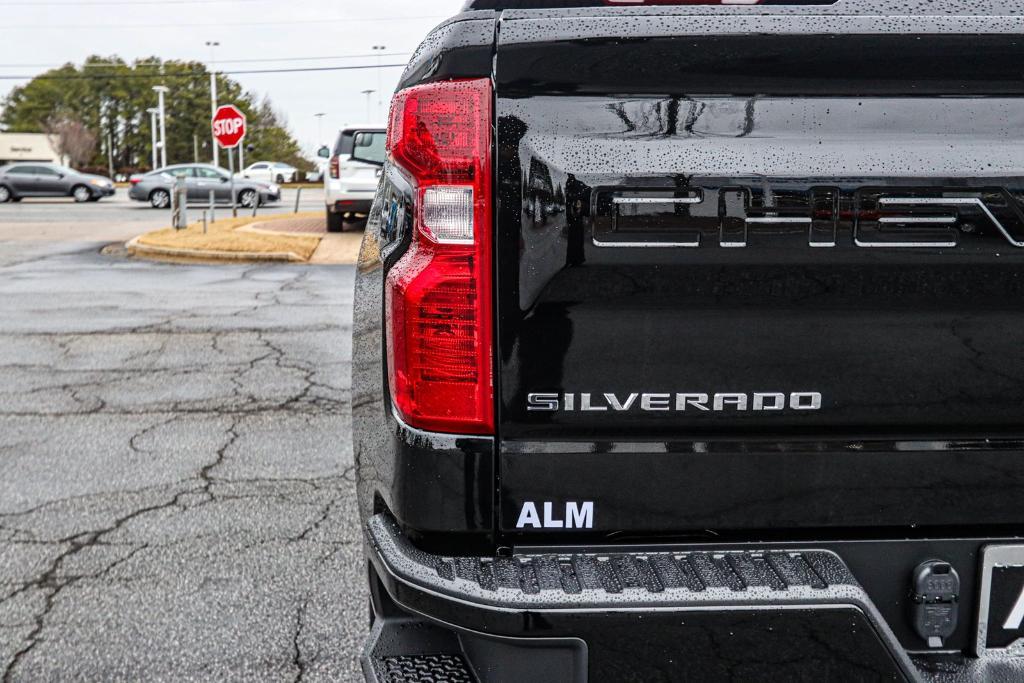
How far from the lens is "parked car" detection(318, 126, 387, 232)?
16859 mm

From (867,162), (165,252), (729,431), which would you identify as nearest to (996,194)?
(867,162)

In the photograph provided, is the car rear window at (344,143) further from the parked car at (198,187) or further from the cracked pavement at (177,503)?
the parked car at (198,187)

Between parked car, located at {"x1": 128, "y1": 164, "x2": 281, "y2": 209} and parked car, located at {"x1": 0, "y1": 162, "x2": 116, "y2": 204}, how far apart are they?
4.30 meters

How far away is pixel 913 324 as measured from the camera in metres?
1.74

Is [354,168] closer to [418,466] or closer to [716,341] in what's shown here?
[418,466]

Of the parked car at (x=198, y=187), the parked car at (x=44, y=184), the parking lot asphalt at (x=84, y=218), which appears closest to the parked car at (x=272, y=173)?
the parked car at (x=44, y=184)

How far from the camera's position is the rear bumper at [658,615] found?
1.67 m

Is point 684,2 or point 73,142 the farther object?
point 73,142

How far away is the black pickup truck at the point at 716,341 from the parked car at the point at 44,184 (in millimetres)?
37544

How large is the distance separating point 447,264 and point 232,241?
1465 cm

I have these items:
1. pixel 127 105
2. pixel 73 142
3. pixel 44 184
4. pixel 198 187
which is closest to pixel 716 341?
pixel 198 187

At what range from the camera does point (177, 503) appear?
4.30 metres

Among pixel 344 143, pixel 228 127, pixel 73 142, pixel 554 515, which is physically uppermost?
pixel 73 142

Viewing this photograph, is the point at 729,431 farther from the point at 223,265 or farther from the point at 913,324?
the point at 223,265
